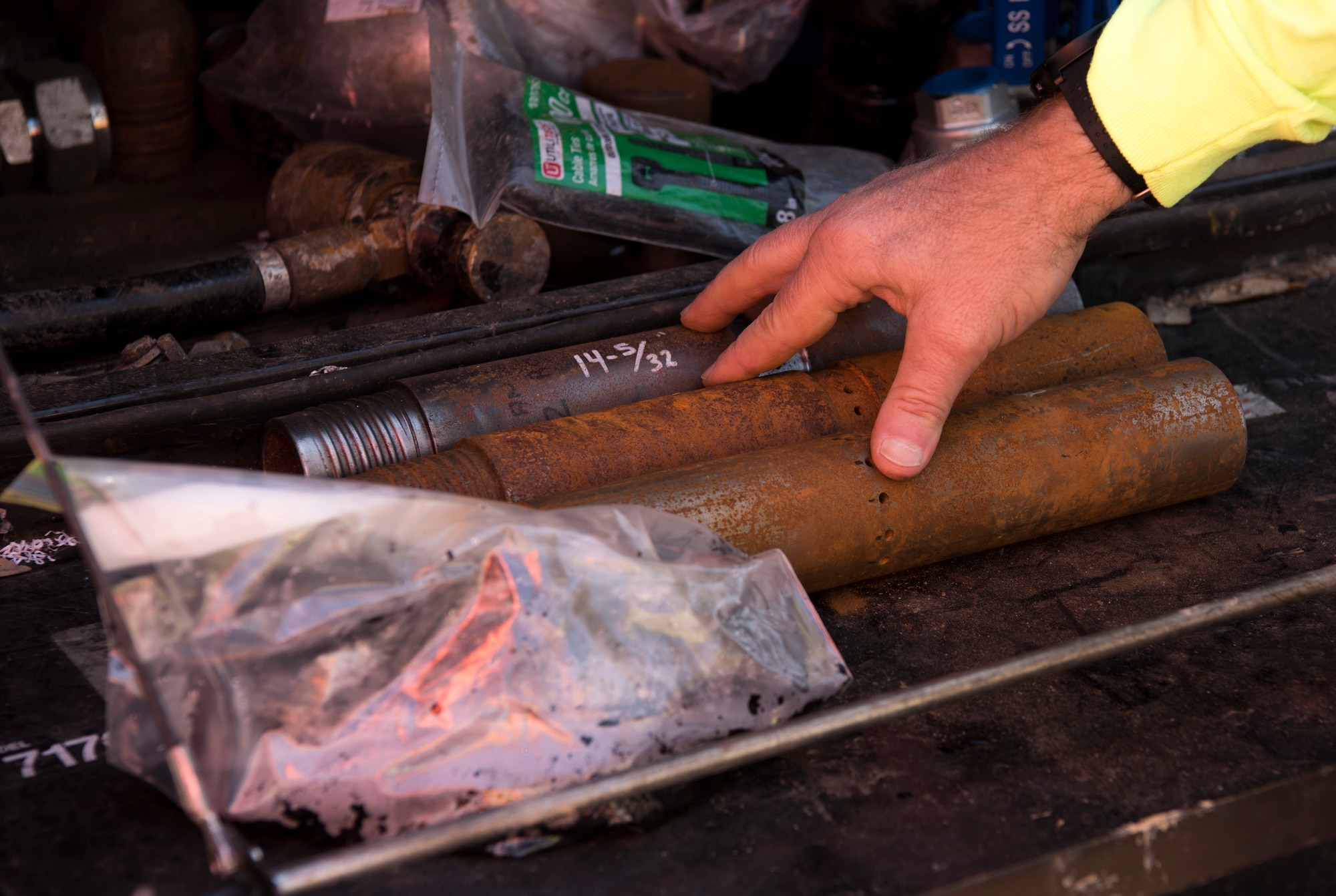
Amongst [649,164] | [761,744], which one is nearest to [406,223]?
[649,164]

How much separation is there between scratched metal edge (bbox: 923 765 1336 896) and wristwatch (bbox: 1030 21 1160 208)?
0.66 m

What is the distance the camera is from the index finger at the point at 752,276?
4.67ft

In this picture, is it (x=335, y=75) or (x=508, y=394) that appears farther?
(x=335, y=75)

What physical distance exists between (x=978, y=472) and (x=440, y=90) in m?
1.26

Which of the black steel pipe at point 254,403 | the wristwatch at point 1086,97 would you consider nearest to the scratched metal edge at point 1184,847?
the wristwatch at point 1086,97

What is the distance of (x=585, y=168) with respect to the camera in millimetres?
1936

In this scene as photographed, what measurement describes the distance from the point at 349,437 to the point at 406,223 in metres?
0.77

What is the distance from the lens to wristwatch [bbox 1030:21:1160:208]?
4.09ft

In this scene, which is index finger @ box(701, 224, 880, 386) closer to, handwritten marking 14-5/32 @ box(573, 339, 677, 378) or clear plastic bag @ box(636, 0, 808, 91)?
handwritten marking 14-5/32 @ box(573, 339, 677, 378)

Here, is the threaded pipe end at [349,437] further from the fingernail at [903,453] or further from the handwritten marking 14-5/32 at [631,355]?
the fingernail at [903,453]

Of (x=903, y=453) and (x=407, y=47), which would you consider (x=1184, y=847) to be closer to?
(x=903, y=453)

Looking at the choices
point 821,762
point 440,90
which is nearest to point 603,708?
point 821,762

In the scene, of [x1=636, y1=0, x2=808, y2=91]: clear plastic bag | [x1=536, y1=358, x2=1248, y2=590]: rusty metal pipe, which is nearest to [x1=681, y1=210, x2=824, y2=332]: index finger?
[x1=536, y1=358, x2=1248, y2=590]: rusty metal pipe

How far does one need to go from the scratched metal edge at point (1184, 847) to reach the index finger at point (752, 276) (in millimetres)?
780
